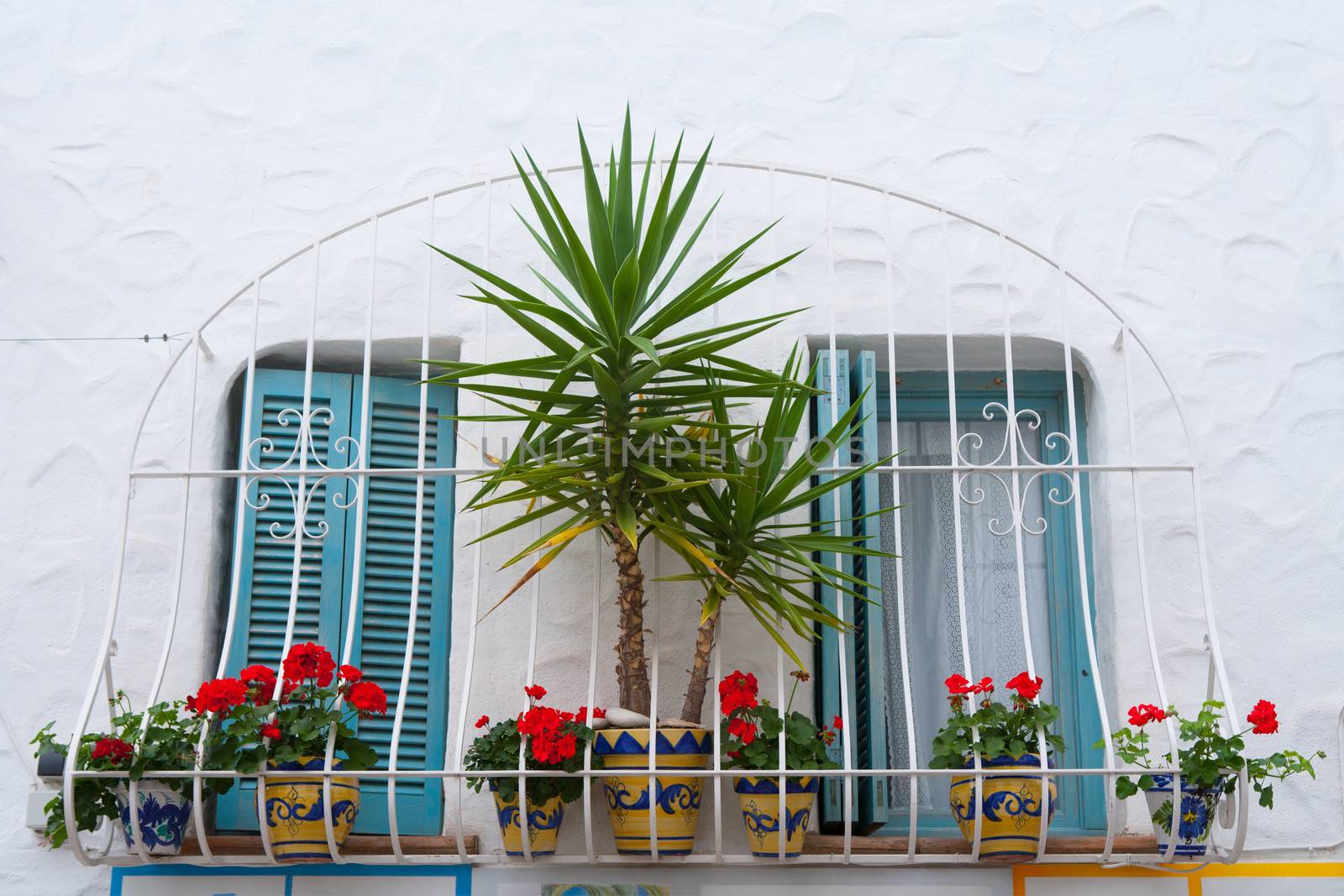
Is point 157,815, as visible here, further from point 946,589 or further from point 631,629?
point 946,589

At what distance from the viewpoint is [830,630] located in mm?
3162

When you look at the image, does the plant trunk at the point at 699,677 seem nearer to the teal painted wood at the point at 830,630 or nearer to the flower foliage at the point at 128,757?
the teal painted wood at the point at 830,630

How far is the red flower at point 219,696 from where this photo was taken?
2826 mm

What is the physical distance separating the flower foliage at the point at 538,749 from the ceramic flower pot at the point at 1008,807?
78cm

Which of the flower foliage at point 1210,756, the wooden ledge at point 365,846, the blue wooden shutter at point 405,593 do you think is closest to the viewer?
the flower foliage at point 1210,756

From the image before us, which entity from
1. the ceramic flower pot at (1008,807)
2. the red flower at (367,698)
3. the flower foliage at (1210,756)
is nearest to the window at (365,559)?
→ the red flower at (367,698)

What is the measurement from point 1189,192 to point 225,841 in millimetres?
2688

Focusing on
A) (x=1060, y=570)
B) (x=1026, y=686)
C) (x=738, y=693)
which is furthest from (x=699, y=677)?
(x=1060, y=570)

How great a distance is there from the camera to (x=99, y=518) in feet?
11.0

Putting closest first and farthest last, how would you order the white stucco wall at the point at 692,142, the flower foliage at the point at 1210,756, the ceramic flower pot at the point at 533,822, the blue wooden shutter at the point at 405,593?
1. the flower foliage at the point at 1210,756
2. the ceramic flower pot at the point at 533,822
3. the blue wooden shutter at the point at 405,593
4. the white stucco wall at the point at 692,142

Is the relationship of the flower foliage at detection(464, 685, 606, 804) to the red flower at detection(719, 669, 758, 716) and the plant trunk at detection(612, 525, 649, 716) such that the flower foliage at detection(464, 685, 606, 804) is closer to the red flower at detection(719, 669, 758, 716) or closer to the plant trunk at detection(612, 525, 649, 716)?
the plant trunk at detection(612, 525, 649, 716)

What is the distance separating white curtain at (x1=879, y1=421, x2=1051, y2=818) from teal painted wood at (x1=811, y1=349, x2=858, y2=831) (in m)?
0.20

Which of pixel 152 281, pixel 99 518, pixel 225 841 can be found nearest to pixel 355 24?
pixel 152 281

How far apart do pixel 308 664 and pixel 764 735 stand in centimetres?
93
